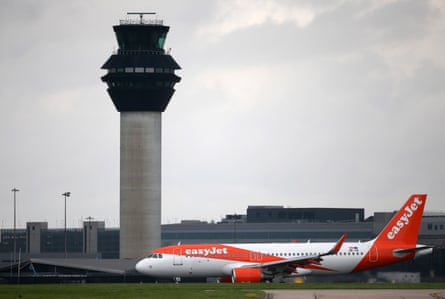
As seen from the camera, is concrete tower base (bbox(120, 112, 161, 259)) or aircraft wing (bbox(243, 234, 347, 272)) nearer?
aircraft wing (bbox(243, 234, 347, 272))

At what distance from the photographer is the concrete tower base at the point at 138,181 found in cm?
14588

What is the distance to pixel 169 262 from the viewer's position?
97.1 m

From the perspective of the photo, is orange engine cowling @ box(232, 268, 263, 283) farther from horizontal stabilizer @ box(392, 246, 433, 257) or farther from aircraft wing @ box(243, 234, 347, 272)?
horizontal stabilizer @ box(392, 246, 433, 257)

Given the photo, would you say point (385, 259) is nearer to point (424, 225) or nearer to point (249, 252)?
point (249, 252)

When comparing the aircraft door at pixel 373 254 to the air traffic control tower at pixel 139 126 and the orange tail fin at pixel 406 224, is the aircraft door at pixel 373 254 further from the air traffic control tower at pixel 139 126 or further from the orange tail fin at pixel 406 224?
the air traffic control tower at pixel 139 126

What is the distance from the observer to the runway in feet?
217

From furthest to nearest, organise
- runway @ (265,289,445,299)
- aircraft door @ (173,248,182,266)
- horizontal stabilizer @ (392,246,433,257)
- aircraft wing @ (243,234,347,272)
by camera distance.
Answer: aircraft door @ (173,248,182,266), horizontal stabilizer @ (392,246,433,257), aircraft wing @ (243,234,347,272), runway @ (265,289,445,299)

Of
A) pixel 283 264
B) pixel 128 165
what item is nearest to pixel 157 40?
pixel 128 165

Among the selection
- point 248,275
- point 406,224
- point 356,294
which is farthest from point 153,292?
point 406,224

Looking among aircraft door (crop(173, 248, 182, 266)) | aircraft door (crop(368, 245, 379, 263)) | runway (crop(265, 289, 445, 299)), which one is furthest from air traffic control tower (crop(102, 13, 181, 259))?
runway (crop(265, 289, 445, 299))

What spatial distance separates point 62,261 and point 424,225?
218 ft

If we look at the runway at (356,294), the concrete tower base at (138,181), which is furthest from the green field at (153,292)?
the concrete tower base at (138,181)

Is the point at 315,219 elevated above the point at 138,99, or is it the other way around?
the point at 138,99

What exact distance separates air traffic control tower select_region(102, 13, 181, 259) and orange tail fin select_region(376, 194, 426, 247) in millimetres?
54401
